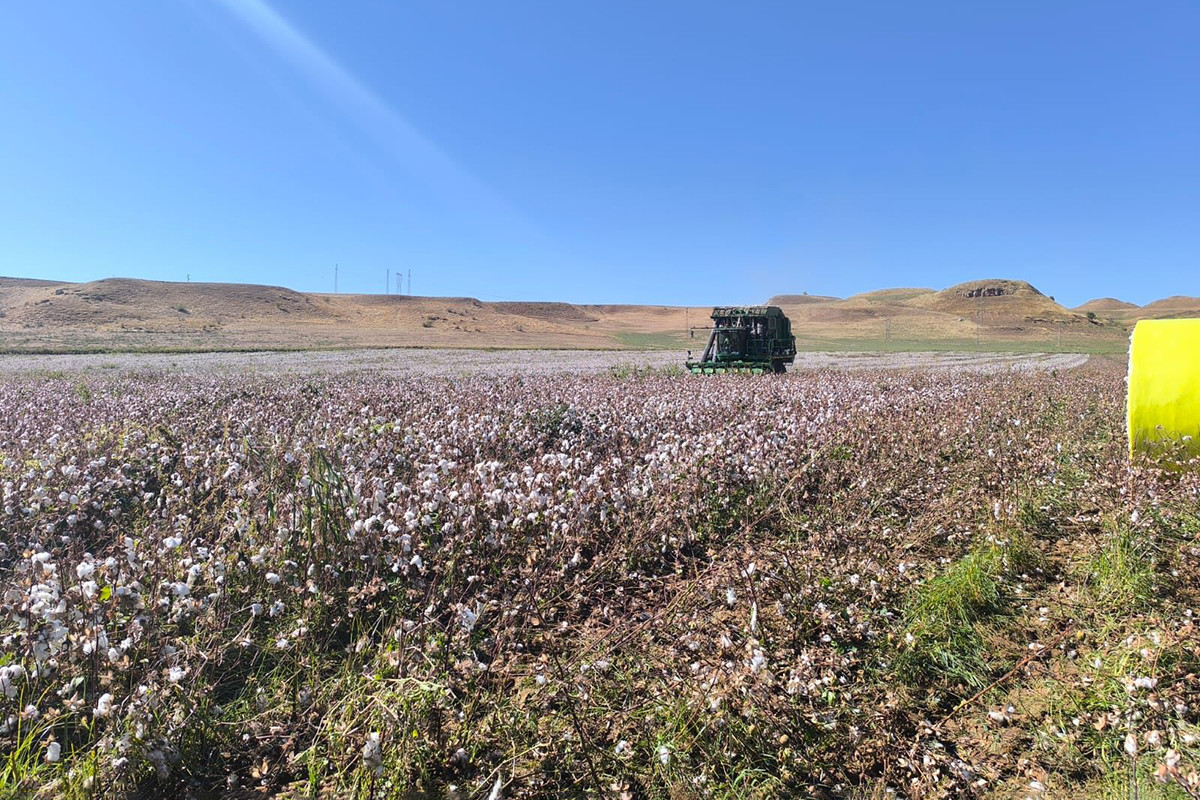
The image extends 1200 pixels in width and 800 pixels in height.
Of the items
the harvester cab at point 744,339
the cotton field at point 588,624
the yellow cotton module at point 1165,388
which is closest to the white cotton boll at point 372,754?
the cotton field at point 588,624

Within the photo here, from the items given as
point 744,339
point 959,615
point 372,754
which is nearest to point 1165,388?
point 959,615

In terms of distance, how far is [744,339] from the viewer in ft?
78.9

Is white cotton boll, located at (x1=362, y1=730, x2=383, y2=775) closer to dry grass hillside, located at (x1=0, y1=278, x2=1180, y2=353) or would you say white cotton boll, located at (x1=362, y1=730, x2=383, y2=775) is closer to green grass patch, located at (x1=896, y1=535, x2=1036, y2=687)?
green grass patch, located at (x1=896, y1=535, x2=1036, y2=687)

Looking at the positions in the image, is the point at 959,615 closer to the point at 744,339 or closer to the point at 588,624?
the point at 588,624

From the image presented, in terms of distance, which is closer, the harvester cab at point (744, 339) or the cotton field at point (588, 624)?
the cotton field at point (588, 624)

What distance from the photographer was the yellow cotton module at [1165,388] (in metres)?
6.31

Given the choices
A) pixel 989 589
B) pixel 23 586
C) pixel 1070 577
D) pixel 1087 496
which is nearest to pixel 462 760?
pixel 23 586

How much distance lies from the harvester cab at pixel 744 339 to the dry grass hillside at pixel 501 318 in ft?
151

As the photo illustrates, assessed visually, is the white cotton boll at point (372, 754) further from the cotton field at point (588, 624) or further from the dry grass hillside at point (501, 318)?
the dry grass hillside at point (501, 318)

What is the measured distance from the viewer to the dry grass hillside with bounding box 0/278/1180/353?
80.9m

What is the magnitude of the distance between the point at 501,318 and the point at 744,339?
106 metres

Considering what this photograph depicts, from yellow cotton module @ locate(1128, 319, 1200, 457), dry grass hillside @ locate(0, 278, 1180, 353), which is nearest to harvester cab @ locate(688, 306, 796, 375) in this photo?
yellow cotton module @ locate(1128, 319, 1200, 457)

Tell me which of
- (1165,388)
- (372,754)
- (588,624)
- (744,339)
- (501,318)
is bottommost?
(588,624)

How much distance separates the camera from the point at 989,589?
407 centimetres
